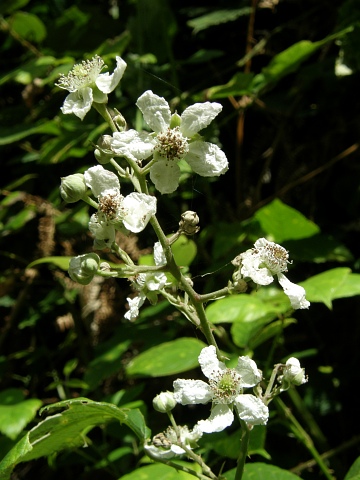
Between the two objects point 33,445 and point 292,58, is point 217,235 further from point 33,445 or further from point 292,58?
point 33,445

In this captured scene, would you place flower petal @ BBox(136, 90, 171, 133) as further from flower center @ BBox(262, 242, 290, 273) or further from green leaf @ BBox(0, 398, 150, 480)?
green leaf @ BBox(0, 398, 150, 480)

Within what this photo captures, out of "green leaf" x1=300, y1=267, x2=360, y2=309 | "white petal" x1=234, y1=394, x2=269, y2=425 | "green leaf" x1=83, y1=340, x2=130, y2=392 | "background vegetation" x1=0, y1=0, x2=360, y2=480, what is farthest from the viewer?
"background vegetation" x1=0, y1=0, x2=360, y2=480

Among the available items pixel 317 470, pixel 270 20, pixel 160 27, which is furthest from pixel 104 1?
pixel 317 470

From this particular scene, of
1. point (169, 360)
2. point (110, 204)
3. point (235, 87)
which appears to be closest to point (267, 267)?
point (110, 204)

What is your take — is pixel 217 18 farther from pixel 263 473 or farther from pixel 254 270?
pixel 263 473

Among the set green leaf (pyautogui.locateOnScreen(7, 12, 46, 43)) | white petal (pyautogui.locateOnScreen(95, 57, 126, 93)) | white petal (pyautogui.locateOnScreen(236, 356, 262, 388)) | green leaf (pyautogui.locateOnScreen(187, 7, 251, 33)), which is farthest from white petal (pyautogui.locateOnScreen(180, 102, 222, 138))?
green leaf (pyautogui.locateOnScreen(7, 12, 46, 43))
